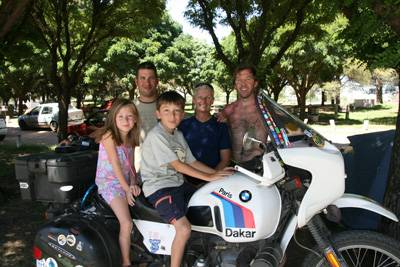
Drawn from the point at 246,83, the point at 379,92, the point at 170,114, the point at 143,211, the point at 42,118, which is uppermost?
the point at 246,83

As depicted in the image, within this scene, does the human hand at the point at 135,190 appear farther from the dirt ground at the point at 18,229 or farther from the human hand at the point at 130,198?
the dirt ground at the point at 18,229

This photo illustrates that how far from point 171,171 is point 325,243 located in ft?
3.85

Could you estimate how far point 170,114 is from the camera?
3.24m

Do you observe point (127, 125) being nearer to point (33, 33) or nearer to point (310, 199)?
point (310, 199)

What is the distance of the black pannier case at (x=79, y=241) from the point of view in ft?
10.6

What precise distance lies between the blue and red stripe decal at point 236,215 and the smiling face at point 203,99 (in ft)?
3.63

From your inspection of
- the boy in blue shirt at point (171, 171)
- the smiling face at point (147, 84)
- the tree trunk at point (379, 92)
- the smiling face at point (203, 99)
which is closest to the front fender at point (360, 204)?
the boy in blue shirt at point (171, 171)

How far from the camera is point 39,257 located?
3.44m

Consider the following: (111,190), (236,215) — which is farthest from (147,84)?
(236,215)

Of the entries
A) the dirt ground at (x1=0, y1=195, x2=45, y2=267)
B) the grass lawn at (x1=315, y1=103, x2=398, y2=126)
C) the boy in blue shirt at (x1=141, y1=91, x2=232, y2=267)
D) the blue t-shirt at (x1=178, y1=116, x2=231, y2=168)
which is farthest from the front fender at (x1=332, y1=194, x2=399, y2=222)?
the grass lawn at (x1=315, y1=103, x2=398, y2=126)

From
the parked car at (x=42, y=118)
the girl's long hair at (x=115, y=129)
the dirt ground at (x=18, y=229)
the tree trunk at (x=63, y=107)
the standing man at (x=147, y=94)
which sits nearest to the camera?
the girl's long hair at (x=115, y=129)

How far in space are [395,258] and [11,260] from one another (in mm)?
3775

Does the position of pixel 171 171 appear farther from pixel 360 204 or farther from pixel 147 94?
pixel 147 94

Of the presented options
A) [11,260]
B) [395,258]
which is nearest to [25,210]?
[11,260]
